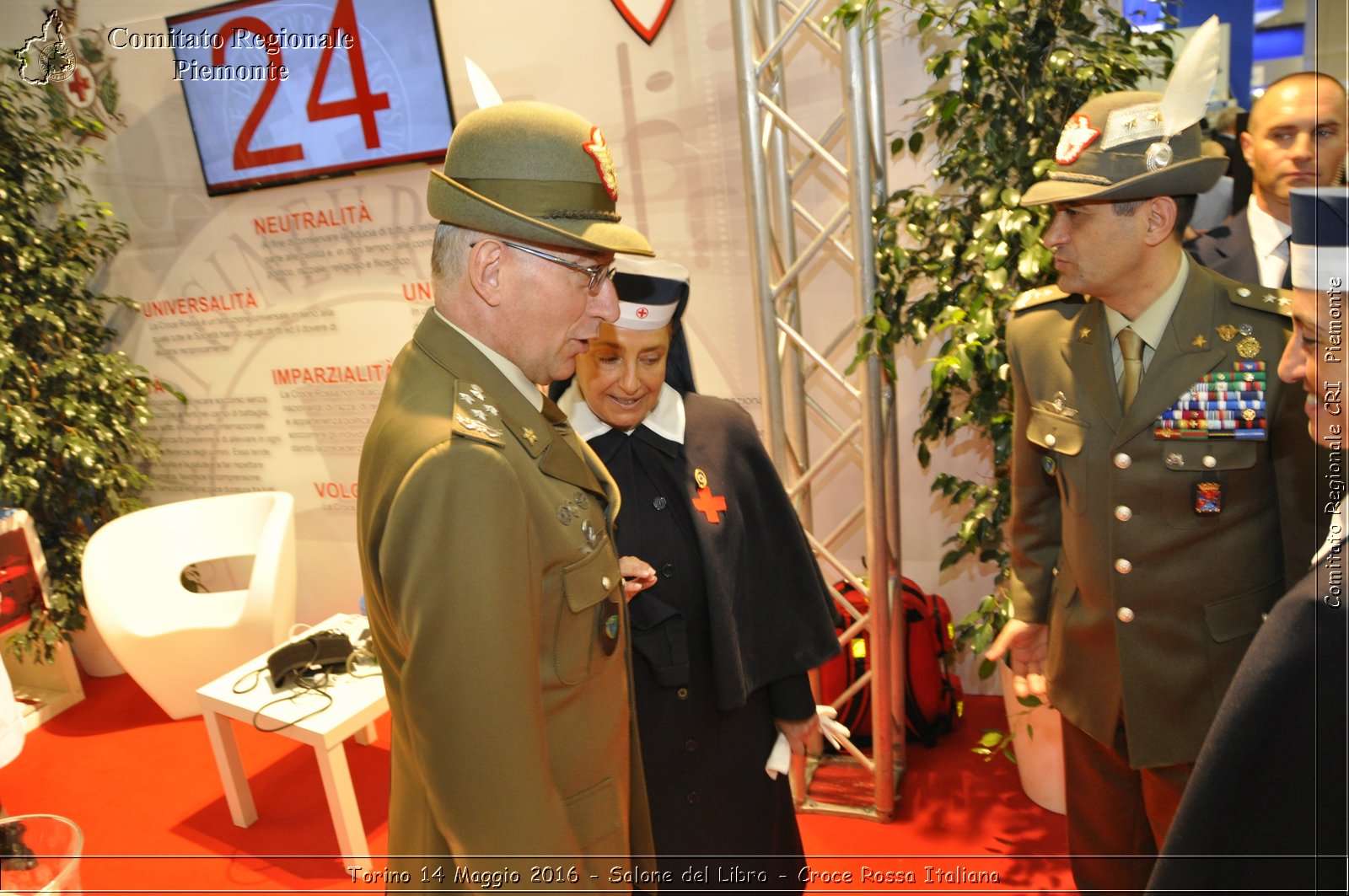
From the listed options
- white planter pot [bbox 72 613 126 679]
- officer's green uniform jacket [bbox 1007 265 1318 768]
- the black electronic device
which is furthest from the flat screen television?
officer's green uniform jacket [bbox 1007 265 1318 768]

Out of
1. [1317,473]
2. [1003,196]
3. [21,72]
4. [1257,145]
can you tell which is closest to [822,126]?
[1003,196]

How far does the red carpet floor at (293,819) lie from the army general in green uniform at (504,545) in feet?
5.47

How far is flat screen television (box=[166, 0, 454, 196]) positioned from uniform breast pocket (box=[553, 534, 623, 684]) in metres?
2.87

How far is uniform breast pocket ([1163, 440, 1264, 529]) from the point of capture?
5.34ft

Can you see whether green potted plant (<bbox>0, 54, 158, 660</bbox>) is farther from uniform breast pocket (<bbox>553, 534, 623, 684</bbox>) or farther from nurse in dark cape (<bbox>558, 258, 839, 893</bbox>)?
uniform breast pocket (<bbox>553, 534, 623, 684</bbox>)

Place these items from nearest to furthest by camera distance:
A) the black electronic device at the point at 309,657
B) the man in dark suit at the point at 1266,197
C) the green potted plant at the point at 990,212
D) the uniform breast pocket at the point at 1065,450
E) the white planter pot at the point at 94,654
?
1. the uniform breast pocket at the point at 1065,450
2. the man in dark suit at the point at 1266,197
3. the green potted plant at the point at 990,212
4. the black electronic device at the point at 309,657
5. the white planter pot at the point at 94,654

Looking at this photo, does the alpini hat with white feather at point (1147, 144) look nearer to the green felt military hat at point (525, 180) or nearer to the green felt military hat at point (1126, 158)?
the green felt military hat at point (1126, 158)

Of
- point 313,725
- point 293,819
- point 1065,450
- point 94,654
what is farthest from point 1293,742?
point 94,654

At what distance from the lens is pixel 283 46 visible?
12.6ft

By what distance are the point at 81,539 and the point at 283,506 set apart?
3.84ft

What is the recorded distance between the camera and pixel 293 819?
10.7 feet

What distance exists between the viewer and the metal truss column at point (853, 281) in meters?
2.62

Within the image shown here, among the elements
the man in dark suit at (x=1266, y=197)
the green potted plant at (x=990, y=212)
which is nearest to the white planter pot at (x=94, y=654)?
the green potted plant at (x=990, y=212)

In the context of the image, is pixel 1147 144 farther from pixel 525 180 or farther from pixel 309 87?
pixel 309 87
